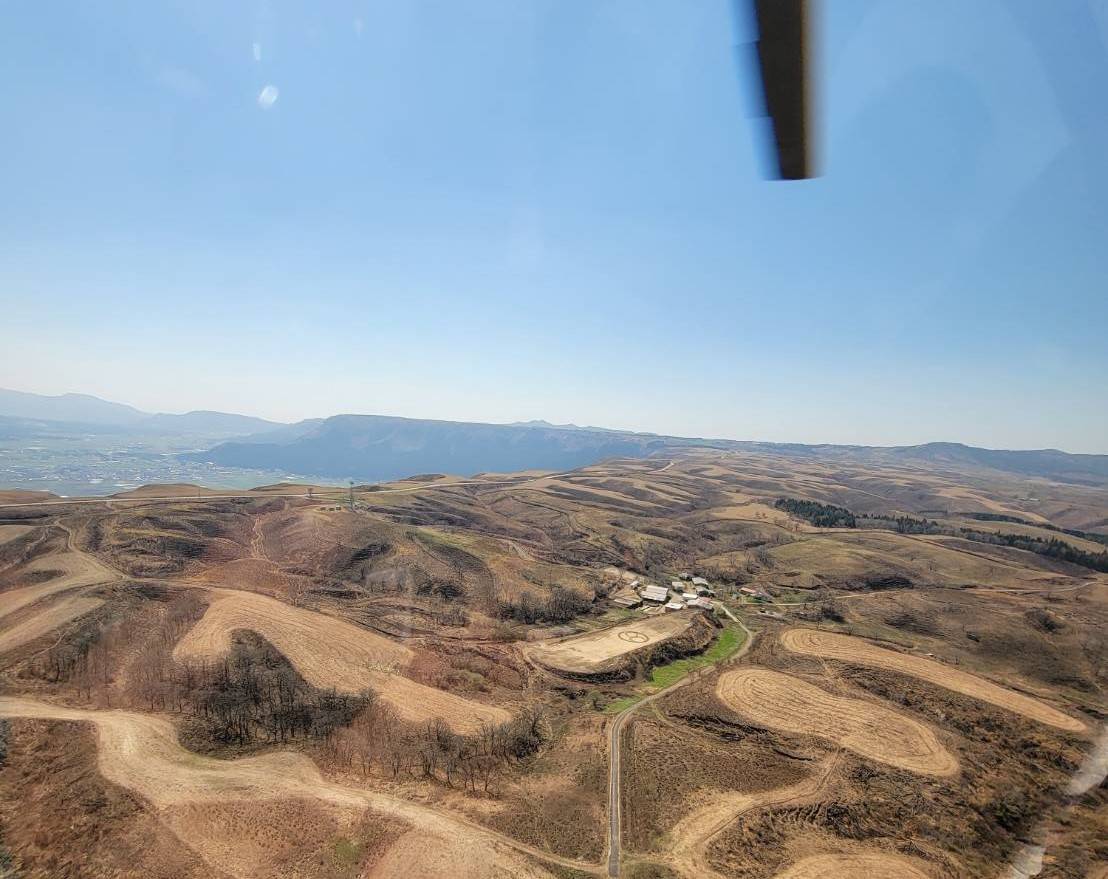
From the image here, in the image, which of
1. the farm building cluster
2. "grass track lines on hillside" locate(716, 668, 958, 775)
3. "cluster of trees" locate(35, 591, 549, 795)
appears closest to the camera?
"cluster of trees" locate(35, 591, 549, 795)

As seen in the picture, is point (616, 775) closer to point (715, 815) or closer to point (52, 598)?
point (715, 815)

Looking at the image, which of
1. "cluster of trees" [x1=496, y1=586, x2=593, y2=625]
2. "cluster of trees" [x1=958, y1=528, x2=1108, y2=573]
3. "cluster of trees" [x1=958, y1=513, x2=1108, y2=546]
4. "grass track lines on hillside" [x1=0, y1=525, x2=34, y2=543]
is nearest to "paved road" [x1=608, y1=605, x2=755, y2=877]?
"cluster of trees" [x1=496, y1=586, x2=593, y2=625]

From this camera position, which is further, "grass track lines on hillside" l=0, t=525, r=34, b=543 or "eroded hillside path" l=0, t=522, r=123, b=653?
"grass track lines on hillside" l=0, t=525, r=34, b=543

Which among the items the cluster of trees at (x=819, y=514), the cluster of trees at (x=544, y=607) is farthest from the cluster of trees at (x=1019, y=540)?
the cluster of trees at (x=544, y=607)

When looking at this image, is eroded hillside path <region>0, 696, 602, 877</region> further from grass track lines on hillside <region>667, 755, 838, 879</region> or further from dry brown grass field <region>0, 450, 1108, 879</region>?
grass track lines on hillside <region>667, 755, 838, 879</region>

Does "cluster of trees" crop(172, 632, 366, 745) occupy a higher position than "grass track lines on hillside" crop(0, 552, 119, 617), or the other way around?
"grass track lines on hillside" crop(0, 552, 119, 617)

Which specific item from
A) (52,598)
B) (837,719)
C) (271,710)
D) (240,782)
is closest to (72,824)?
(240,782)

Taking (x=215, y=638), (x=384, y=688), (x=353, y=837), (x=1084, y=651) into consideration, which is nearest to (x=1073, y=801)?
(x=1084, y=651)

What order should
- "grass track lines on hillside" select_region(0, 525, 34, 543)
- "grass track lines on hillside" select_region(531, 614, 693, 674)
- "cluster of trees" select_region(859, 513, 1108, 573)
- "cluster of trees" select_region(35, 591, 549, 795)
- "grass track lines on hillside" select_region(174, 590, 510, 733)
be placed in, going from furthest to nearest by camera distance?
"cluster of trees" select_region(859, 513, 1108, 573), "grass track lines on hillside" select_region(0, 525, 34, 543), "grass track lines on hillside" select_region(531, 614, 693, 674), "grass track lines on hillside" select_region(174, 590, 510, 733), "cluster of trees" select_region(35, 591, 549, 795)
